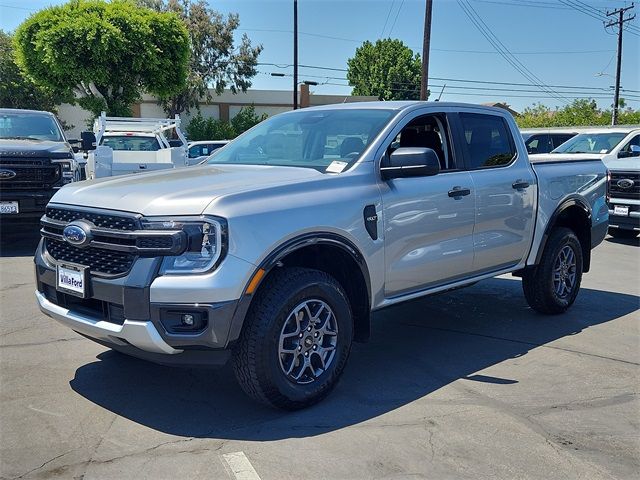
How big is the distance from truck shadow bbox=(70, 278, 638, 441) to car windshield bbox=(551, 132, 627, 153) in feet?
24.6

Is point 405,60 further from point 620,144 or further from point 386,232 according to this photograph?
point 386,232

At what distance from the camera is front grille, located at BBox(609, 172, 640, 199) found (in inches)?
440

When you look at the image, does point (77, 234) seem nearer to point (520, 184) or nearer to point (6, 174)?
point (520, 184)

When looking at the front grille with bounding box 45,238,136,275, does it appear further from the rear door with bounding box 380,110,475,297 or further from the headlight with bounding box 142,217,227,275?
the rear door with bounding box 380,110,475,297

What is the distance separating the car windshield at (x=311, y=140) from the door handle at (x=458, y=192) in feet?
2.51

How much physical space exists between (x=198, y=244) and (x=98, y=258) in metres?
0.69

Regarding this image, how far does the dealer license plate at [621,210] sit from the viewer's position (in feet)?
37.1

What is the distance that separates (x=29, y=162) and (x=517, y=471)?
27.1ft

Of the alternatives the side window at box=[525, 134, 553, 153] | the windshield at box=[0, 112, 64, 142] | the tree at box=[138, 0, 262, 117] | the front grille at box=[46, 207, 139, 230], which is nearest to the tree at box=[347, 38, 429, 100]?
the tree at box=[138, 0, 262, 117]

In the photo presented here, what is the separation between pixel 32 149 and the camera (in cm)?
934

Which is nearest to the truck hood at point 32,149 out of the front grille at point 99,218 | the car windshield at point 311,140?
the car windshield at point 311,140

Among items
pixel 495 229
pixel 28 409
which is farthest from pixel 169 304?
pixel 495 229

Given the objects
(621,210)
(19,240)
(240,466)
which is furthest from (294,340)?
(621,210)

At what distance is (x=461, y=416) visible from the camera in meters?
4.01
